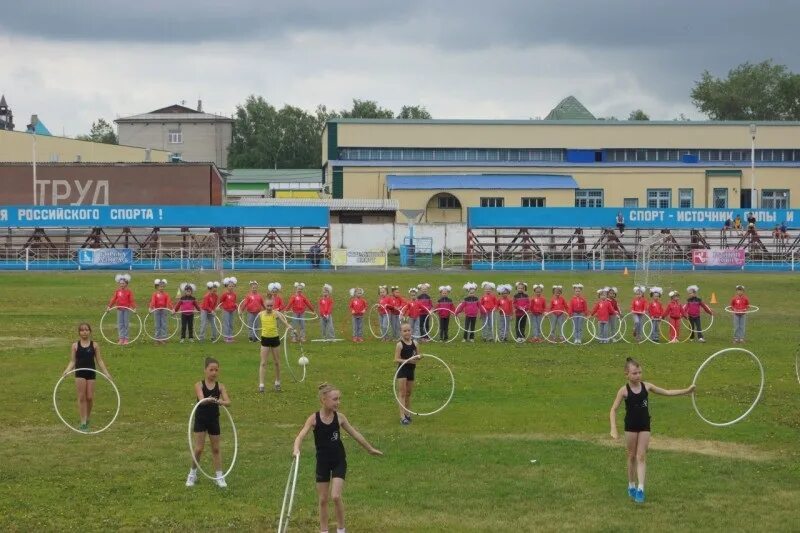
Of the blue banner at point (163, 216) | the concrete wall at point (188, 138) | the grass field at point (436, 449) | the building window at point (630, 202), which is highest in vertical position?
the concrete wall at point (188, 138)

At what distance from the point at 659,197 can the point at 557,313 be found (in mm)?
57952

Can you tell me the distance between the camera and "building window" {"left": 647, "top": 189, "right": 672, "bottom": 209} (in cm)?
8856

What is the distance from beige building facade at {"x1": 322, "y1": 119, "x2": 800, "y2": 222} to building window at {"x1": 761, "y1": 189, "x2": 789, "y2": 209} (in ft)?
0.27

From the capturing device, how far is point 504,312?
33.4 meters

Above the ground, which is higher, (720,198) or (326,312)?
(720,198)

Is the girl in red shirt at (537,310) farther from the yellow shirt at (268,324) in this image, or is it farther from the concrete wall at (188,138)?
the concrete wall at (188,138)

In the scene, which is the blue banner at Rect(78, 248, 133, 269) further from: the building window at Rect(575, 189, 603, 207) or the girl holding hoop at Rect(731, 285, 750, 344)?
the building window at Rect(575, 189, 603, 207)

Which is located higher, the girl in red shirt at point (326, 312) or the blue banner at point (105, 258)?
the blue banner at point (105, 258)

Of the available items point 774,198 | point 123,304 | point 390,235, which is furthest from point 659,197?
point 123,304

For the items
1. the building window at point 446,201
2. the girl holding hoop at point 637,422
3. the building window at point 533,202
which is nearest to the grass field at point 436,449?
the girl holding hoop at point 637,422

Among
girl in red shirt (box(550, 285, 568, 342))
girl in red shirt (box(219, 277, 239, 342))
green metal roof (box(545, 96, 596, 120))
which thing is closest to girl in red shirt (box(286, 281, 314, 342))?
girl in red shirt (box(219, 277, 239, 342))

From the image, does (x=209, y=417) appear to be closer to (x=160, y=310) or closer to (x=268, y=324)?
(x=268, y=324)

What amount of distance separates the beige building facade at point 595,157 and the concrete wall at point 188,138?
3697cm

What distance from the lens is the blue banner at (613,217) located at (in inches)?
2586
